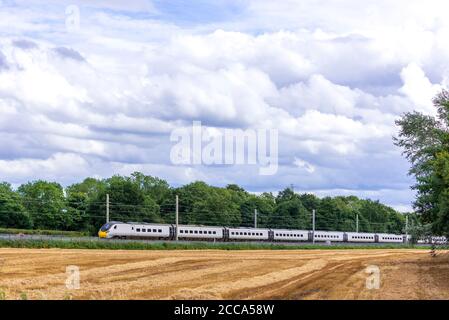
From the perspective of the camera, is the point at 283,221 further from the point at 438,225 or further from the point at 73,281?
the point at 73,281

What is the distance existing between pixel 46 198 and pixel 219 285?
370 feet

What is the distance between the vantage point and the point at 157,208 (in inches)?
4988

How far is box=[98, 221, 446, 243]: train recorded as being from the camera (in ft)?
301

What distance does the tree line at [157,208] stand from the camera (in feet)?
389

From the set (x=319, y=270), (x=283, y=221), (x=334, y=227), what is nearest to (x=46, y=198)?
(x=283, y=221)

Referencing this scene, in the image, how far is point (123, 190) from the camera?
125 m

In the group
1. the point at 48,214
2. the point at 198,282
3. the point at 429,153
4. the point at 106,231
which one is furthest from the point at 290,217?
the point at 198,282

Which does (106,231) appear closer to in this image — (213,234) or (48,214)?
(213,234)

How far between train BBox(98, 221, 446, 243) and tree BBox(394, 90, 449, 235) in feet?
94.1

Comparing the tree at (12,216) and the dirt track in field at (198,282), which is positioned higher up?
the tree at (12,216)

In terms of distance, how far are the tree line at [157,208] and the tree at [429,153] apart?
46.3 m

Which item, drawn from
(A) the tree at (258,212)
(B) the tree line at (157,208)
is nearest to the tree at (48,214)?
(B) the tree line at (157,208)

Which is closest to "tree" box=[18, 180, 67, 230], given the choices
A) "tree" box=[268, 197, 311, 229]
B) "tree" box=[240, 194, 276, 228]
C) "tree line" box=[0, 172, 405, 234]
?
"tree line" box=[0, 172, 405, 234]

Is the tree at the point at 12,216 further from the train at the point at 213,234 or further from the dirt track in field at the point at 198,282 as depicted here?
the dirt track in field at the point at 198,282
